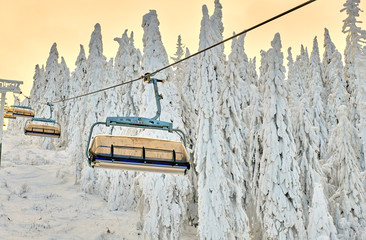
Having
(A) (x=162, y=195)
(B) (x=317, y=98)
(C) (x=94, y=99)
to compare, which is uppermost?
(B) (x=317, y=98)

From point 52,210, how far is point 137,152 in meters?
18.1

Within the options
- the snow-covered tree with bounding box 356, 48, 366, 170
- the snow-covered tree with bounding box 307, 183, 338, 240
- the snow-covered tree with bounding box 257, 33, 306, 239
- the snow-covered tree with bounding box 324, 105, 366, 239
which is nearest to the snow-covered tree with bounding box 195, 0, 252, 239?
the snow-covered tree with bounding box 257, 33, 306, 239

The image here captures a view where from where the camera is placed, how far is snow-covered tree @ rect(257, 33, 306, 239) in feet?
47.7

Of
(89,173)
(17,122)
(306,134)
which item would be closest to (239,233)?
(306,134)

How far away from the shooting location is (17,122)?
5978 cm

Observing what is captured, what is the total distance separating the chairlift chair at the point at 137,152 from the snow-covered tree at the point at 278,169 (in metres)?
10.5

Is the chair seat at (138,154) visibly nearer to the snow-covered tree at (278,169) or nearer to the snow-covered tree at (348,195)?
the snow-covered tree at (278,169)

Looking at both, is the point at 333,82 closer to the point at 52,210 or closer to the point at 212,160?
the point at 212,160

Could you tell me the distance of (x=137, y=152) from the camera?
17.7 feet

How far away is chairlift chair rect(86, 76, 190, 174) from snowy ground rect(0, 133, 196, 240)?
13.3m

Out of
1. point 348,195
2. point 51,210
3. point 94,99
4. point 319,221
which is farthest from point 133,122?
point 94,99

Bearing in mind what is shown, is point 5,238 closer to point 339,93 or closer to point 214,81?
point 214,81

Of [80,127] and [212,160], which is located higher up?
[80,127]

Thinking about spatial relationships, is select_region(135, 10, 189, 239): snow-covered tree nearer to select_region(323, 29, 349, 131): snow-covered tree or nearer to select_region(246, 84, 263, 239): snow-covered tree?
select_region(246, 84, 263, 239): snow-covered tree
